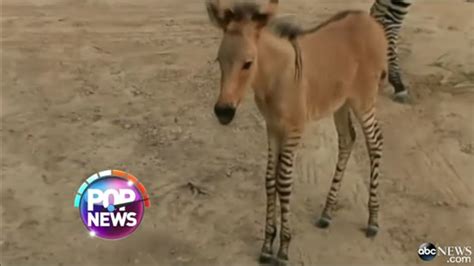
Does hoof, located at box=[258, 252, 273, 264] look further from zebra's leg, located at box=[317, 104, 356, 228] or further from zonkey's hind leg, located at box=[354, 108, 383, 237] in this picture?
zonkey's hind leg, located at box=[354, 108, 383, 237]

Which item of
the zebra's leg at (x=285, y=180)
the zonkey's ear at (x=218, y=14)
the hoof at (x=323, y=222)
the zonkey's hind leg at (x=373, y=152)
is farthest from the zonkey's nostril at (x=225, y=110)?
the hoof at (x=323, y=222)

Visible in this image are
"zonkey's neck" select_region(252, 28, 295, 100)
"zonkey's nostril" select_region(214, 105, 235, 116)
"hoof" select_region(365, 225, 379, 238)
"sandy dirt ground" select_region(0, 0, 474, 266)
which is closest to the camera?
"zonkey's nostril" select_region(214, 105, 235, 116)

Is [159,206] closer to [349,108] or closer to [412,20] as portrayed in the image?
[349,108]

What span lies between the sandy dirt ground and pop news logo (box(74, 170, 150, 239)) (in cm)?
9

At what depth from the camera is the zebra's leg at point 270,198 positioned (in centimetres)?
507

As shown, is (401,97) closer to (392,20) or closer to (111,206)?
(392,20)

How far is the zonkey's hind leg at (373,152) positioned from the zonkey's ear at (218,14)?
1457 millimetres

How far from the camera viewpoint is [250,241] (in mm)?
5496

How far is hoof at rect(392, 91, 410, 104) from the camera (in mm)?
7675

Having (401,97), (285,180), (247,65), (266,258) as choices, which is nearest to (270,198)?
(285,180)

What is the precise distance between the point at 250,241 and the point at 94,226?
1.21 metres

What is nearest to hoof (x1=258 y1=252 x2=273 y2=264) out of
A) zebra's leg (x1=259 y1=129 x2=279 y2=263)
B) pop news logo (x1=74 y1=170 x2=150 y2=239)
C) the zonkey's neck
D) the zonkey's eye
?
zebra's leg (x1=259 y1=129 x2=279 y2=263)

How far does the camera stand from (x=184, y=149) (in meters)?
6.66

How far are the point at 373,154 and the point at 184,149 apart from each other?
1.93 m
